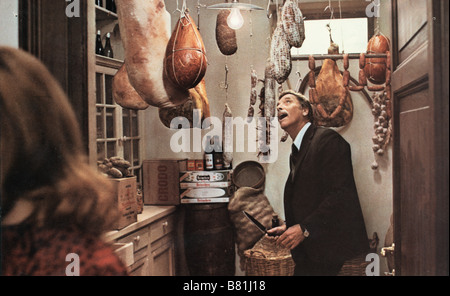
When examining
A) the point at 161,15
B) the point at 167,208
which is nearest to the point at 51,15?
the point at 161,15

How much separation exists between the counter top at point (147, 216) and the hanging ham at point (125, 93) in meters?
0.32

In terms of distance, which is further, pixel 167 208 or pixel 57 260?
pixel 167 208

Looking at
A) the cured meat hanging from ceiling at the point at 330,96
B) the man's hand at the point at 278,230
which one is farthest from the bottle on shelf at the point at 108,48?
the man's hand at the point at 278,230

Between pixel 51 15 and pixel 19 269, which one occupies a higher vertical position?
pixel 51 15

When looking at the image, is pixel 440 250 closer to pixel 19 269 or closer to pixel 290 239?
pixel 290 239

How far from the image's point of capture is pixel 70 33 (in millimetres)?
1243

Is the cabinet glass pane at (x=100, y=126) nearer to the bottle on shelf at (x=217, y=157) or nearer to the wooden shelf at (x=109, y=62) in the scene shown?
the wooden shelf at (x=109, y=62)

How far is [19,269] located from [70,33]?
25.4 inches

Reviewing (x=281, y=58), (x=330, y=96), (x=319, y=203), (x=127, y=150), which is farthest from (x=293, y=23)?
(x=127, y=150)

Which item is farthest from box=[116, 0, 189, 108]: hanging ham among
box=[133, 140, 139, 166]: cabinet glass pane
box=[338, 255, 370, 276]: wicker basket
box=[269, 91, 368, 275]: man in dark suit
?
box=[338, 255, 370, 276]: wicker basket

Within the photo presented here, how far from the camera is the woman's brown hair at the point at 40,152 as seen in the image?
0.95m

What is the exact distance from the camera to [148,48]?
1.32m
